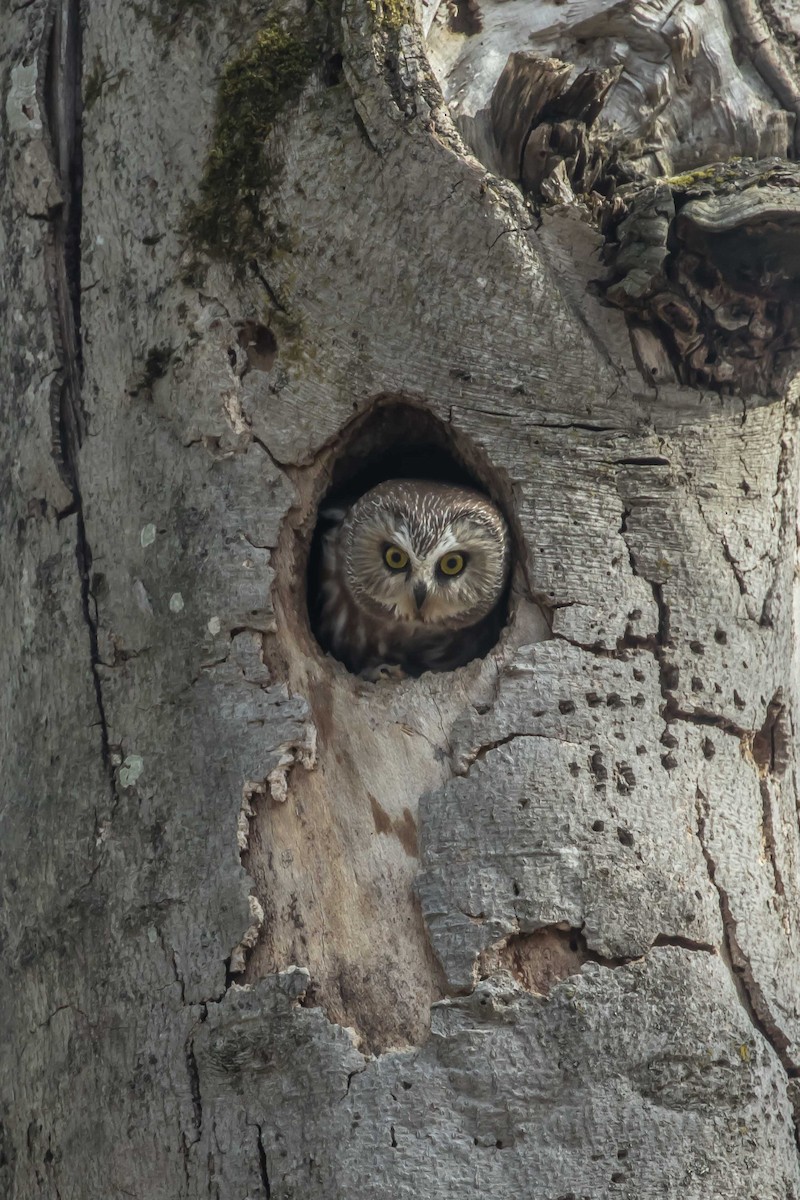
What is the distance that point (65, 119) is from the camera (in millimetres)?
2863

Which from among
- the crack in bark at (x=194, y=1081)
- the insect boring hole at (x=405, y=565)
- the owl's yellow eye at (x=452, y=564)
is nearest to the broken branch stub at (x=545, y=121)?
the insect boring hole at (x=405, y=565)

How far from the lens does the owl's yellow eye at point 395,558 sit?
3984 millimetres

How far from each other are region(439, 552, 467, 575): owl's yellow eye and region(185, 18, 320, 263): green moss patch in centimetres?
143

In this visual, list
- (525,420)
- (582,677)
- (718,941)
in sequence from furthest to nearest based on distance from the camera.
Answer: (525,420) → (582,677) → (718,941)

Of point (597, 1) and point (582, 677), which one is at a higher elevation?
point (597, 1)

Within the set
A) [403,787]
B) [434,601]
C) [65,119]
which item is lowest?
[403,787]

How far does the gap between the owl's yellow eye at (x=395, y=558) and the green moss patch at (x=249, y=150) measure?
1.50 metres

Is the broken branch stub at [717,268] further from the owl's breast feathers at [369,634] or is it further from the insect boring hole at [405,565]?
the owl's breast feathers at [369,634]

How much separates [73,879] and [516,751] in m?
0.91

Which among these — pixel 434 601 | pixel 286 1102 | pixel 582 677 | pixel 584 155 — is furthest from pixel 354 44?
pixel 286 1102

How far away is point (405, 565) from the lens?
4.02 metres

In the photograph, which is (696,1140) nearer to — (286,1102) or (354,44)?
(286,1102)

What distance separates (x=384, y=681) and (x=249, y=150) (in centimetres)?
120

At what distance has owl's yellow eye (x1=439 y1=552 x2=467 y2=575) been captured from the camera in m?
3.83
